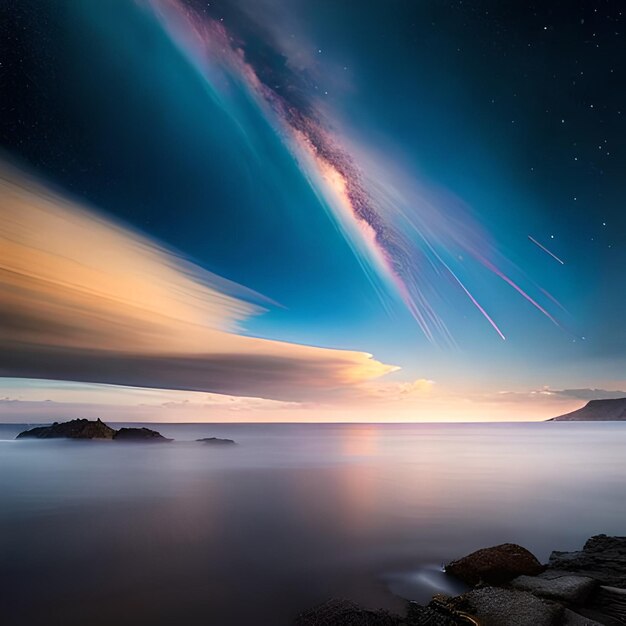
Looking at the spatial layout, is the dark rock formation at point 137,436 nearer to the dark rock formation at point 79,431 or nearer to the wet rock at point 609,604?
the dark rock formation at point 79,431

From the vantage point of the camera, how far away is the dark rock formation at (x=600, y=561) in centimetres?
890

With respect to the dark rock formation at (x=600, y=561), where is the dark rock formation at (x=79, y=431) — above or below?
above

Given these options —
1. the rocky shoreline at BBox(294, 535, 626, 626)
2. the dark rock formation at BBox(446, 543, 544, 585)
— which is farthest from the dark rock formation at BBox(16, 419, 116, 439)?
the rocky shoreline at BBox(294, 535, 626, 626)

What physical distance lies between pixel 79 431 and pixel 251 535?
8392 cm

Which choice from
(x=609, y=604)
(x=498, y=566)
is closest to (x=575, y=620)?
(x=609, y=604)

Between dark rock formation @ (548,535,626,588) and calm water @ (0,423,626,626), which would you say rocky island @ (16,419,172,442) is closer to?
calm water @ (0,423,626,626)

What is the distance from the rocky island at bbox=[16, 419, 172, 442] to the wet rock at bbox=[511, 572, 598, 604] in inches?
3268

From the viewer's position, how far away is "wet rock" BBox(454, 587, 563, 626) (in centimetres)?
655

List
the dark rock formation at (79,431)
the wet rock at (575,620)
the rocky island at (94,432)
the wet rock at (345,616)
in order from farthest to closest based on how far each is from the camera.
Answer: the rocky island at (94,432) < the dark rock formation at (79,431) < the wet rock at (345,616) < the wet rock at (575,620)

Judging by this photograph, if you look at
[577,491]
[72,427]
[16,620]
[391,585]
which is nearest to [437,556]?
[391,585]

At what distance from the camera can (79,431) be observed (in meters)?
85.6

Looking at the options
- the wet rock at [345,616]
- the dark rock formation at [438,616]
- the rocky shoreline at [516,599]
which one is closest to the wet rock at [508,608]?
the rocky shoreline at [516,599]

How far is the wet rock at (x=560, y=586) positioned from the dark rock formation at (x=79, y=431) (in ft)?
281

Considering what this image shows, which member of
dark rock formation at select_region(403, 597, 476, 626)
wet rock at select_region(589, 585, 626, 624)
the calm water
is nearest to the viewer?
dark rock formation at select_region(403, 597, 476, 626)
